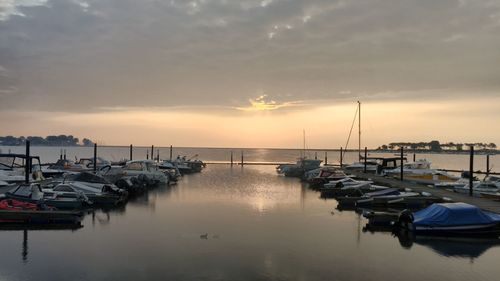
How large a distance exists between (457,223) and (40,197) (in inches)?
805

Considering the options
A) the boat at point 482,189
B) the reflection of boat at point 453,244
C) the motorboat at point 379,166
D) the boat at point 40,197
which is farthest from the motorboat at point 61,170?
the boat at point 482,189

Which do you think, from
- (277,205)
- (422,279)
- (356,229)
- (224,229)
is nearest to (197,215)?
(224,229)

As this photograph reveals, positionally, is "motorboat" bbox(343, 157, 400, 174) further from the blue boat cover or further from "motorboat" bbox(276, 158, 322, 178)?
the blue boat cover

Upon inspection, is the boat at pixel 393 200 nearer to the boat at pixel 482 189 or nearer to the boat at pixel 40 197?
the boat at pixel 482 189

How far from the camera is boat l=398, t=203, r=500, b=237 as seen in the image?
66.8 ft

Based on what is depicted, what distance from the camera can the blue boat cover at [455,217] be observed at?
805 inches

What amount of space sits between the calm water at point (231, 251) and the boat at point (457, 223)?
0.93 meters

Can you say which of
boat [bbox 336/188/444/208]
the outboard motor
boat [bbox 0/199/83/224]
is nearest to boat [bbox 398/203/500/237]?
the outboard motor

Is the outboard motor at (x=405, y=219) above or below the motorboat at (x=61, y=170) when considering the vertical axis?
below

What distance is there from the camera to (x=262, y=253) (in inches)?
697

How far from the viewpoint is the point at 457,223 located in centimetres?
2038

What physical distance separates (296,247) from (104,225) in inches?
399

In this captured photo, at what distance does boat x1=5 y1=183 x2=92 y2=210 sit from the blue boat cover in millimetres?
17977

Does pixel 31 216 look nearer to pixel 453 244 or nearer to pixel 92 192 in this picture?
pixel 92 192
